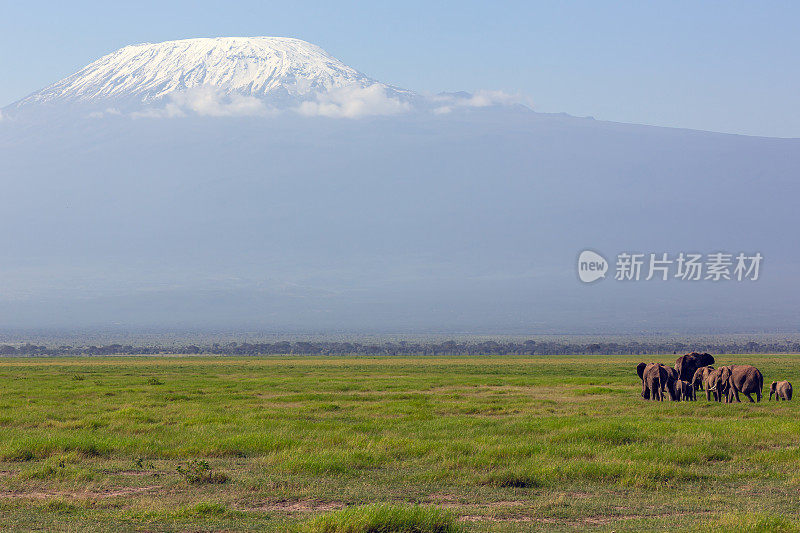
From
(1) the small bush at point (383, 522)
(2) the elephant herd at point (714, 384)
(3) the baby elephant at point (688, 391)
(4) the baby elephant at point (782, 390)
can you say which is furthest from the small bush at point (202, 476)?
(4) the baby elephant at point (782, 390)

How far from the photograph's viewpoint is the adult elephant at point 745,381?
32719 millimetres

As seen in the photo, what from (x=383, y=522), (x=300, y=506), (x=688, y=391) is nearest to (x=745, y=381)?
(x=688, y=391)

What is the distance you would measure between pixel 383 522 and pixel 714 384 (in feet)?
87.5

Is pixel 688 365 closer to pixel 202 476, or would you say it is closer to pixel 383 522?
pixel 202 476

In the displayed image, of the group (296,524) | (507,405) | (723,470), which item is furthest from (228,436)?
(507,405)

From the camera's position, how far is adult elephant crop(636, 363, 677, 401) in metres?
34.4

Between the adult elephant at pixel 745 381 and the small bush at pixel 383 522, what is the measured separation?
982 inches

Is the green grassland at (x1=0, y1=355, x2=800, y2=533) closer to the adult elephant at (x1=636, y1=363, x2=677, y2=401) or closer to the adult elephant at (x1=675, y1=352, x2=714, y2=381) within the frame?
the adult elephant at (x1=636, y1=363, x2=677, y2=401)

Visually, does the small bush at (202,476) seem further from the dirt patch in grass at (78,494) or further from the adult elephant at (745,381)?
the adult elephant at (745,381)

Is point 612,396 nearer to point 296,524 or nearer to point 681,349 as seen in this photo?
point 296,524

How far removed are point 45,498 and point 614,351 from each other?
149758mm

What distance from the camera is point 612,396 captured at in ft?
124

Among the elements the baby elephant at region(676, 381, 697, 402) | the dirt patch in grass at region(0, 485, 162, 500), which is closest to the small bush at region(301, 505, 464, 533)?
the dirt patch in grass at region(0, 485, 162, 500)

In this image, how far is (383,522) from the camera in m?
11.2
